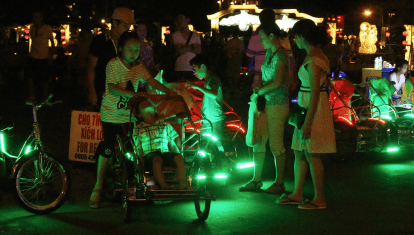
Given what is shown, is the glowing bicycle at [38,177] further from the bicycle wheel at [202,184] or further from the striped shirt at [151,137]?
the bicycle wheel at [202,184]

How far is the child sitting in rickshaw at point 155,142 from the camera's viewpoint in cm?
529

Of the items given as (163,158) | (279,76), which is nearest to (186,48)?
(279,76)

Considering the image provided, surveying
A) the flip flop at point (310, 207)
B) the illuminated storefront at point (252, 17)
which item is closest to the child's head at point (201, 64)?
the flip flop at point (310, 207)

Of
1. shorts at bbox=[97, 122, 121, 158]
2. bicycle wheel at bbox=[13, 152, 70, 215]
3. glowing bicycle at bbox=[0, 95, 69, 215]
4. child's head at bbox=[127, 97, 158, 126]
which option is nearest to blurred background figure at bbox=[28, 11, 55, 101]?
glowing bicycle at bbox=[0, 95, 69, 215]

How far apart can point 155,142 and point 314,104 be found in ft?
5.84

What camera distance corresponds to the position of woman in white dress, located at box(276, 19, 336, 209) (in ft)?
18.7

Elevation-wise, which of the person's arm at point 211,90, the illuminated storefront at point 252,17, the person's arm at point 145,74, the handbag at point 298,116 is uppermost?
the illuminated storefront at point 252,17

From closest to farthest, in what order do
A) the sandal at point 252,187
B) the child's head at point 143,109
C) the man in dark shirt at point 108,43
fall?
1. the child's head at point 143,109
2. the man in dark shirt at point 108,43
3. the sandal at point 252,187

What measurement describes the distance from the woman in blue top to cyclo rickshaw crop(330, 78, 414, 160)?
205cm

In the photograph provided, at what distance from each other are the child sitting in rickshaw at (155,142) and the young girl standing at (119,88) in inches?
5.2

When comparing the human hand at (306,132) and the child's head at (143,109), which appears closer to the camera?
the child's head at (143,109)

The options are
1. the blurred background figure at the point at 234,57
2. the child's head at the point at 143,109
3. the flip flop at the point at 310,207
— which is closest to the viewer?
the child's head at the point at 143,109

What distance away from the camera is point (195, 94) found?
26.1 ft

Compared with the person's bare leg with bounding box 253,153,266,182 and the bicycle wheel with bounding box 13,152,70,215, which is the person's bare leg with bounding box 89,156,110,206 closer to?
the bicycle wheel with bounding box 13,152,70,215
